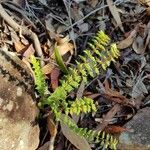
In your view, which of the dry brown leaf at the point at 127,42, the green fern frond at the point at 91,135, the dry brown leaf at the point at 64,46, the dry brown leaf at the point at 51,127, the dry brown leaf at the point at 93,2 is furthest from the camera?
the dry brown leaf at the point at 93,2

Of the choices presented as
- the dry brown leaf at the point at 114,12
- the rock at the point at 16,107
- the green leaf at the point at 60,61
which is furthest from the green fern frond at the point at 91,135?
the dry brown leaf at the point at 114,12

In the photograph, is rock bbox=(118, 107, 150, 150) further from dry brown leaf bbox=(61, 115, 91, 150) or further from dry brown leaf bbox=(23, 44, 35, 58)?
dry brown leaf bbox=(23, 44, 35, 58)

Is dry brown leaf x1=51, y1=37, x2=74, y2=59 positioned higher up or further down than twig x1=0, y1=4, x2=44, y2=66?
further down

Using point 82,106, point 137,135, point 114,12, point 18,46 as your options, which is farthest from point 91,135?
point 114,12

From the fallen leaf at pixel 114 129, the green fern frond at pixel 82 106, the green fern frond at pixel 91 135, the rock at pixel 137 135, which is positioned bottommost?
the rock at pixel 137 135

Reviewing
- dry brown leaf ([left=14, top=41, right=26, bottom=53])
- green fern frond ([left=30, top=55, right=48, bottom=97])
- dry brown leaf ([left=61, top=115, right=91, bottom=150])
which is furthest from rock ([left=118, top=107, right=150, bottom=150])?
dry brown leaf ([left=14, top=41, right=26, bottom=53])

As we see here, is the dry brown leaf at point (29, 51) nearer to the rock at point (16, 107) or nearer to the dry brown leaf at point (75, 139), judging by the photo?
the rock at point (16, 107)

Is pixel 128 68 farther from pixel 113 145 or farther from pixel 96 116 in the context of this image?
pixel 113 145

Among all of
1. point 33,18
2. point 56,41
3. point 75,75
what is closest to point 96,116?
point 75,75
